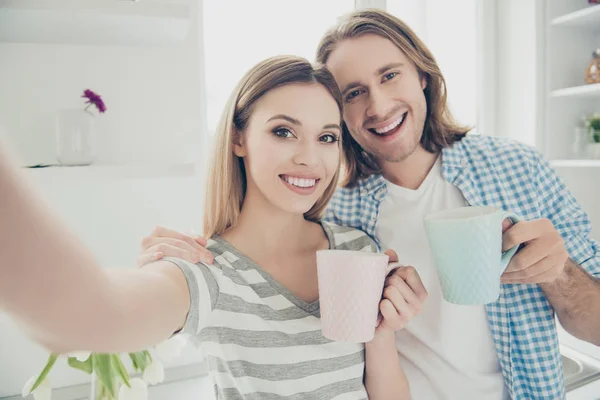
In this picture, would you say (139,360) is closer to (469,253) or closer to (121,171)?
(121,171)

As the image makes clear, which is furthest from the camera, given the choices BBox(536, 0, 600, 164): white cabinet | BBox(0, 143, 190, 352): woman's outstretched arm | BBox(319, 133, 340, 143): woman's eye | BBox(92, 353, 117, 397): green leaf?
BBox(536, 0, 600, 164): white cabinet

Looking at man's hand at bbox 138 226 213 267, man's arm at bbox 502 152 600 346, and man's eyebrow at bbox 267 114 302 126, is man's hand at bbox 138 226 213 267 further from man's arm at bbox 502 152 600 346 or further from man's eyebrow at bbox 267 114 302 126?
man's arm at bbox 502 152 600 346

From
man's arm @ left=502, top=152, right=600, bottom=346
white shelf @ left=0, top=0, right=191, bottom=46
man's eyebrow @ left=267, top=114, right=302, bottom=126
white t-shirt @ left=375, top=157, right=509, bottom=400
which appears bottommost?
white t-shirt @ left=375, top=157, right=509, bottom=400

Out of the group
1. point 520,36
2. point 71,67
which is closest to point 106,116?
point 71,67

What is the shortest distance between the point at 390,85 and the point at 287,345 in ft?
2.01

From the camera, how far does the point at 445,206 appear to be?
3.39 ft

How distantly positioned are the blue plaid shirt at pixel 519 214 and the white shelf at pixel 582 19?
1105 millimetres

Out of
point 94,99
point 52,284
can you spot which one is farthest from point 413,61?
point 52,284

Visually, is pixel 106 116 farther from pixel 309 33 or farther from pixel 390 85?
pixel 309 33

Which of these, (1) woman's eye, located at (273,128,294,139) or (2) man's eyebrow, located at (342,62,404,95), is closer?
(1) woman's eye, located at (273,128,294,139)

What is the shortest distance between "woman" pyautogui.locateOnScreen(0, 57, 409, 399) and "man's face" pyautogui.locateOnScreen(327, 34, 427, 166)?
0.15 meters

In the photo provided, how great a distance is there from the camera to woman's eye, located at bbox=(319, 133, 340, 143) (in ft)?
2.71

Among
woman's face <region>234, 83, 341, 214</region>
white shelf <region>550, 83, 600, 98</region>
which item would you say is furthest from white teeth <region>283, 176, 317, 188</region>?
white shelf <region>550, 83, 600, 98</region>

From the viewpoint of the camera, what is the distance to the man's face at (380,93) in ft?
3.23
